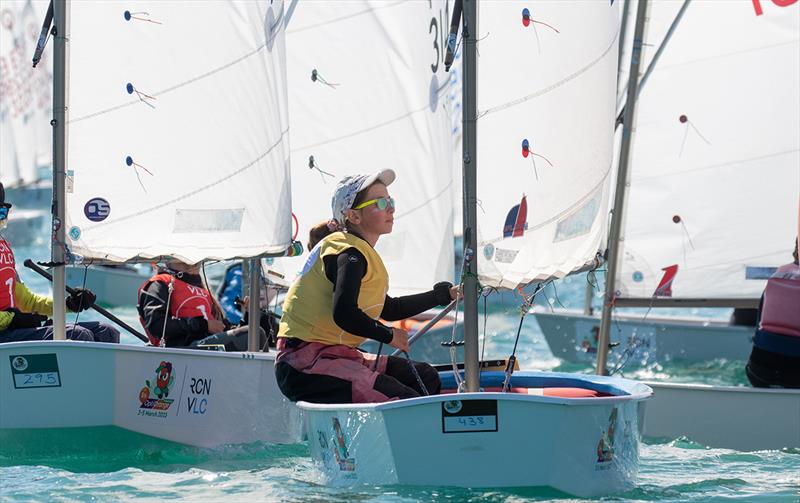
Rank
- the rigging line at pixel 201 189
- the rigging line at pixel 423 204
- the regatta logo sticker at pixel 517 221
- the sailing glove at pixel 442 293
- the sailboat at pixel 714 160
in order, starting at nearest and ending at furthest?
the sailing glove at pixel 442 293 → the regatta logo sticker at pixel 517 221 → the rigging line at pixel 201 189 → the sailboat at pixel 714 160 → the rigging line at pixel 423 204

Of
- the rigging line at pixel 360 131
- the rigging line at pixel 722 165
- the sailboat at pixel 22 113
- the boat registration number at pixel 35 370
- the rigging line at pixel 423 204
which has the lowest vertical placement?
the boat registration number at pixel 35 370

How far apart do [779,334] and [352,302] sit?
2.91 metres

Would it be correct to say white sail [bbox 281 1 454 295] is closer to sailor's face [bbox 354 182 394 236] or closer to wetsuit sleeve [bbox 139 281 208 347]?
wetsuit sleeve [bbox 139 281 208 347]

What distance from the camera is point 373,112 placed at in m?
9.28

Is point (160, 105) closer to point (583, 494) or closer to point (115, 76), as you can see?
point (115, 76)

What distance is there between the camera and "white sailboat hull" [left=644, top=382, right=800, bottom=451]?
23.5 feet

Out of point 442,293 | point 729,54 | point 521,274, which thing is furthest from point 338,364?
point 729,54

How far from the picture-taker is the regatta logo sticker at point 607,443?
4.96 meters

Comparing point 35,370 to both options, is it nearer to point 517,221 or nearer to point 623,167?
point 517,221

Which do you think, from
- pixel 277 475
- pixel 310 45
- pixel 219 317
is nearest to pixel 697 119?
A: pixel 310 45

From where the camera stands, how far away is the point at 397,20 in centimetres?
928

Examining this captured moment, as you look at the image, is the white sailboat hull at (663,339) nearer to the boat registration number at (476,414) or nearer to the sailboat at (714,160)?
the sailboat at (714,160)

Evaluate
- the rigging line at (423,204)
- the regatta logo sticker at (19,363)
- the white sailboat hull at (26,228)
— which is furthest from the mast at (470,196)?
the white sailboat hull at (26,228)

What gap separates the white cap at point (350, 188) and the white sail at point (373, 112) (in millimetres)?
3696
